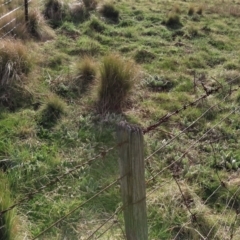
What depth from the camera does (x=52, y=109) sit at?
579cm

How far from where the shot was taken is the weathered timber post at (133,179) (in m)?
2.01

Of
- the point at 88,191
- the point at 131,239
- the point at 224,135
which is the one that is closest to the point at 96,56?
the point at 224,135

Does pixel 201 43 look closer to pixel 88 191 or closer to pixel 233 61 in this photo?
pixel 233 61

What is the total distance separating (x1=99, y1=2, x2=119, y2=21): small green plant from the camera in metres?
9.76

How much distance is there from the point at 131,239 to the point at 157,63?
Result: 5575mm

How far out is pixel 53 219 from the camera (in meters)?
4.07

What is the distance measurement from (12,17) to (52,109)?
2985 mm

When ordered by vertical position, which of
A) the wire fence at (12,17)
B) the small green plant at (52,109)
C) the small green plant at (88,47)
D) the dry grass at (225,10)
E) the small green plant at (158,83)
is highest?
the wire fence at (12,17)

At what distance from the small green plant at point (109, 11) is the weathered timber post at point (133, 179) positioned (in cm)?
791

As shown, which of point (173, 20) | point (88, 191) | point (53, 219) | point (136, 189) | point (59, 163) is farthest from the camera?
point (173, 20)

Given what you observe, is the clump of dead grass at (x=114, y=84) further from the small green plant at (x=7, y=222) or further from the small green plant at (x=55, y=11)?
the small green plant at (x=55, y=11)

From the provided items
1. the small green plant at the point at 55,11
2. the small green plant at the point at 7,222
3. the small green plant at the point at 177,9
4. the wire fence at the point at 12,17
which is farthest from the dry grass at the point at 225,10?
the small green plant at the point at 7,222

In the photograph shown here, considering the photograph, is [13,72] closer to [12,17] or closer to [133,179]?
[12,17]

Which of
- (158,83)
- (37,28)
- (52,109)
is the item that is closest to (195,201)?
(52,109)
